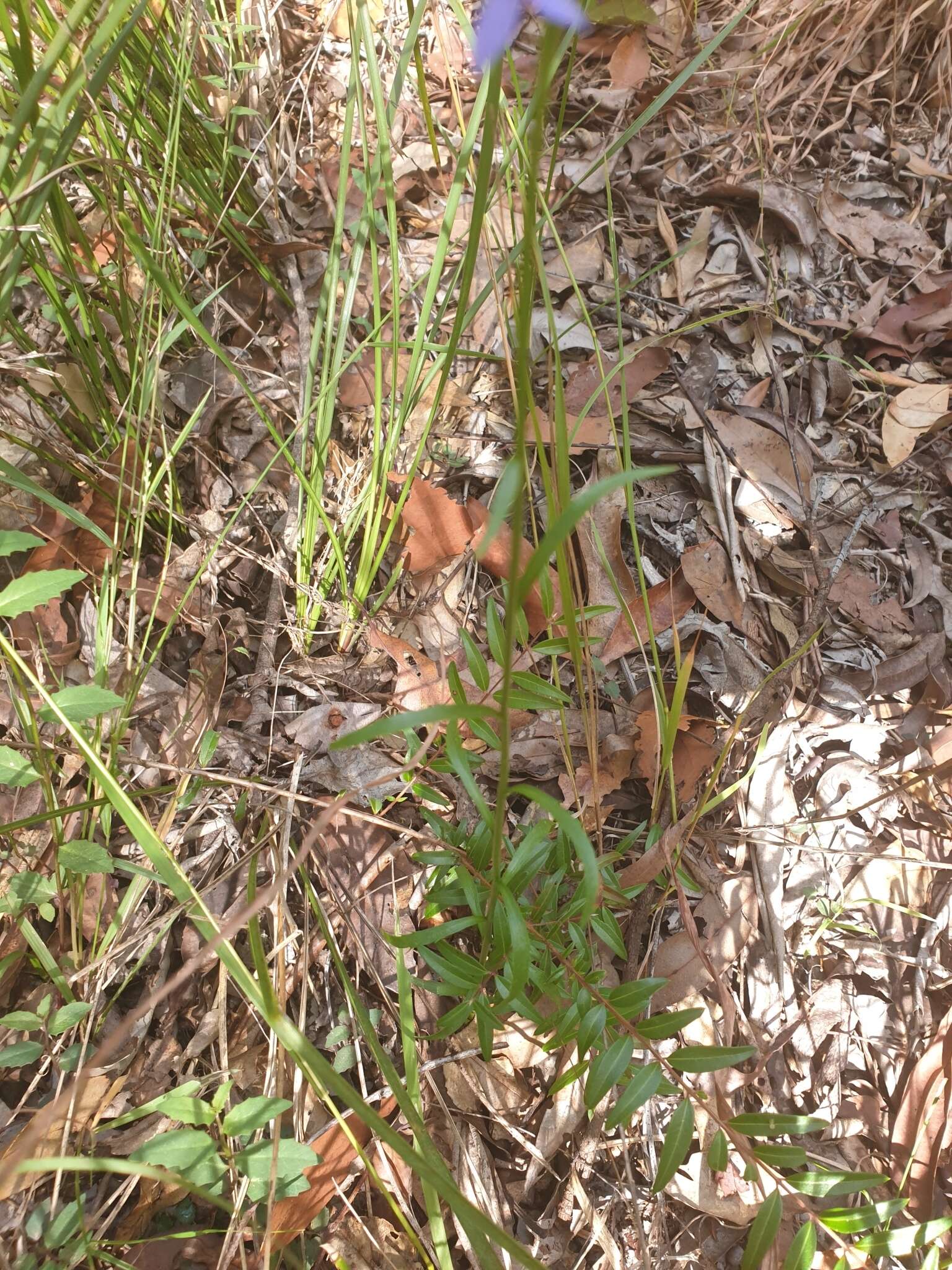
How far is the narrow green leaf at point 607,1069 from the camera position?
895mm

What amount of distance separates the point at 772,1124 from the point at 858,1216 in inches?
4.6

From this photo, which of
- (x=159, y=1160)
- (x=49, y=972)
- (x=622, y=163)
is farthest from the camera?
(x=622, y=163)

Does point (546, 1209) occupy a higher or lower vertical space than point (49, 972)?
lower

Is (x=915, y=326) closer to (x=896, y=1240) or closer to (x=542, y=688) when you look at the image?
(x=542, y=688)

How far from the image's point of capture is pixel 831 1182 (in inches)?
34.5

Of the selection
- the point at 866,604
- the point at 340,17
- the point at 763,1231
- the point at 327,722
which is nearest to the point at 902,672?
the point at 866,604

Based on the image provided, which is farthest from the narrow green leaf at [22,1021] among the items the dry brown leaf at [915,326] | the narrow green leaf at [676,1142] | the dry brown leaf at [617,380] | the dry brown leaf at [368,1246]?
the dry brown leaf at [915,326]

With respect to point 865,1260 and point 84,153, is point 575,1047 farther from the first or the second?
point 84,153

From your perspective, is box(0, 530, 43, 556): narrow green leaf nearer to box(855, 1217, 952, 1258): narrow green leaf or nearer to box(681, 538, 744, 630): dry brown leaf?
box(681, 538, 744, 630): dry brown leaf

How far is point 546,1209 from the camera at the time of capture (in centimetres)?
115

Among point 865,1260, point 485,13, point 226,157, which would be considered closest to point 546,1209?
point 865,1260

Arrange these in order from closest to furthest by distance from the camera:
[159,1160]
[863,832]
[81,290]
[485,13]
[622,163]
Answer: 1. [485,13]
2. [159,1160]
3. [81,290]
4. [863,832]
5. [622,163]

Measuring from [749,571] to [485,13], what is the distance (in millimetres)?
1172

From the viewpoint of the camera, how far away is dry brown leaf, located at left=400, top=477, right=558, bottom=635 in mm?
1417
